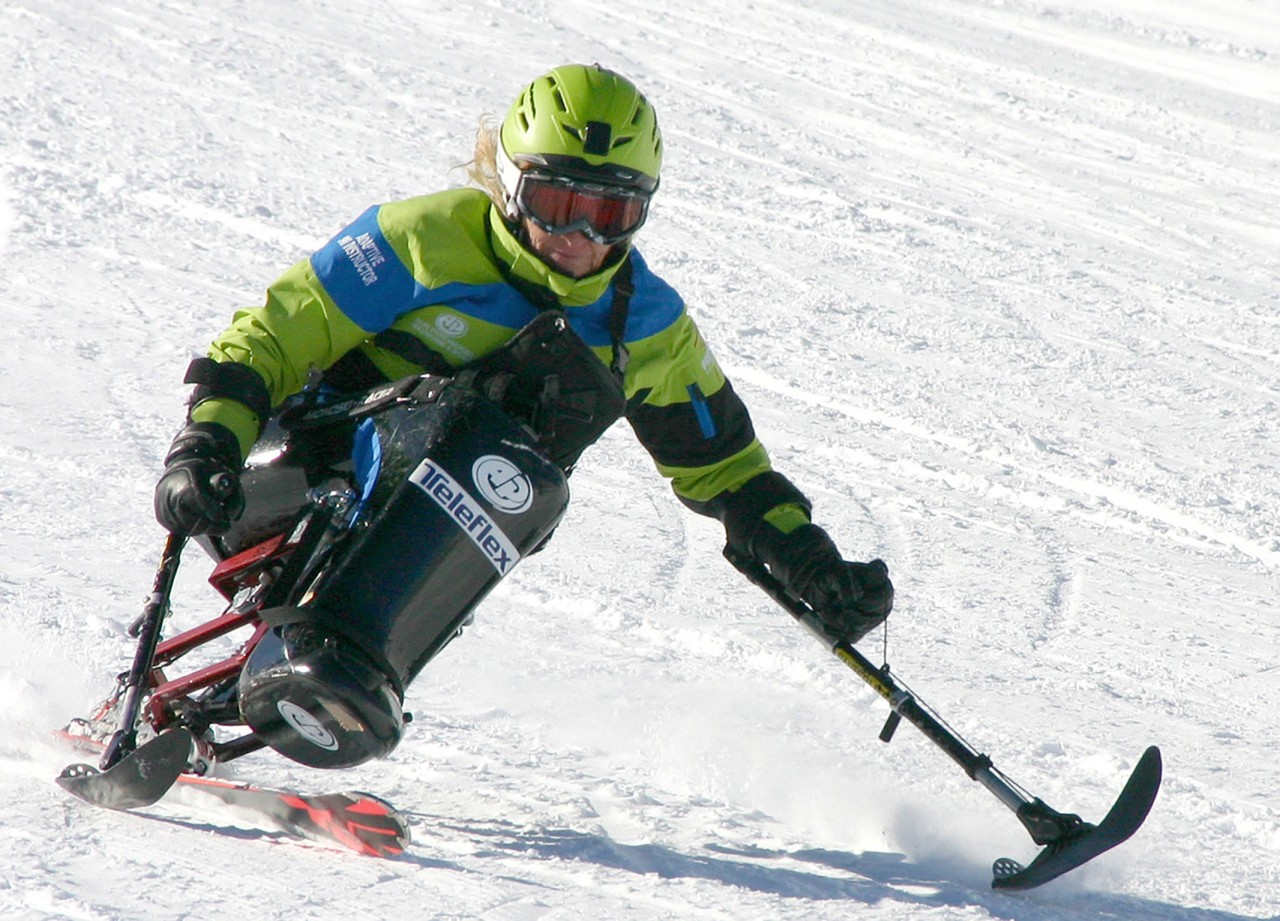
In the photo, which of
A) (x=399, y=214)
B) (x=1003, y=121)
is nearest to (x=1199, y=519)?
(x=399, y=214)

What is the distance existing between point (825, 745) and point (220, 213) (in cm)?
581

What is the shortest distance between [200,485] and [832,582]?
1.59 meters

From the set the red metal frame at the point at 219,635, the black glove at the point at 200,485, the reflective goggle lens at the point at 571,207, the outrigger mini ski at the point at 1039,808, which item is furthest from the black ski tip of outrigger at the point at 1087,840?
the black glove at the point at 200,485

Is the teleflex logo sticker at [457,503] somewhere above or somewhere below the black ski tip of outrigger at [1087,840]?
above

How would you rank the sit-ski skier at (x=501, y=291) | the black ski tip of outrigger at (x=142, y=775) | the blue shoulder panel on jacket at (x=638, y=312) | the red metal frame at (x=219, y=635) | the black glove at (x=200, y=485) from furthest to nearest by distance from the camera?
the blue shoulder panel on jacket at (x=638, y=312) → the red metal frame at (x=219, y=635) → the sit-ski skier at (x=501, y=291) → the black ski tip of outrigger at (x=142, y=775) → the black glove at (x=200, y=485)

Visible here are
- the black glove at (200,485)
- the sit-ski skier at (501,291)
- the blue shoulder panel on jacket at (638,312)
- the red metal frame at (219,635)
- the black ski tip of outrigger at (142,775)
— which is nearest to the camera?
the black glove at (200,485)

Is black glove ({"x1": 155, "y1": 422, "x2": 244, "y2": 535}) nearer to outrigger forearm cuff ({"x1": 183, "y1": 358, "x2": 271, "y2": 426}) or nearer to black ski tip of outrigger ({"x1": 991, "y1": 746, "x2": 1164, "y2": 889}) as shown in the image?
outrigger forearm cuff ({"x1": 183, "y1": 358, "x2": 271, "y2": 426})

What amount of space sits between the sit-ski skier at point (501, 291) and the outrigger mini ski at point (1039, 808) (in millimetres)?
205

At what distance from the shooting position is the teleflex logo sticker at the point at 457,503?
11.1 ft

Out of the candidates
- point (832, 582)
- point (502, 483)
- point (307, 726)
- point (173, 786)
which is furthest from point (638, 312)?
point (173, 786)

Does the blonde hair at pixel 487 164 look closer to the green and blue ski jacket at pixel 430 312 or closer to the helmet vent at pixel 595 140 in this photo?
the green and blue ski jacket at pixel 430 312

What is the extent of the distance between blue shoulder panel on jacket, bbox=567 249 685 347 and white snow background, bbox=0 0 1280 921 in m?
0.78

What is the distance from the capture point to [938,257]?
31.5 feet

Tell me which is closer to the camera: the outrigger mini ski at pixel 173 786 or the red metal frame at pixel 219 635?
the outrigger mini ski at pixel 173 786
